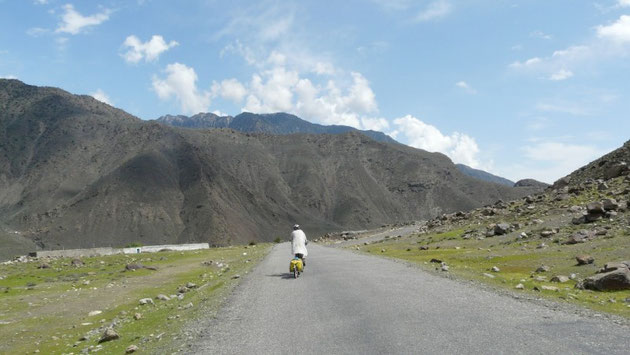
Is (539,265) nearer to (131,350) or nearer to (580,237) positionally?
(580,237)

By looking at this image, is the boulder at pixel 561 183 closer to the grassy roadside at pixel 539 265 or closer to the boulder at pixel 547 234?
the grassy roadside at pixel 539 265

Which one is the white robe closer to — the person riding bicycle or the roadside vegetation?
the person riding bicycle

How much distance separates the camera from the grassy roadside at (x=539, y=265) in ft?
54.0

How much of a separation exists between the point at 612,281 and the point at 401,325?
10.8 meters

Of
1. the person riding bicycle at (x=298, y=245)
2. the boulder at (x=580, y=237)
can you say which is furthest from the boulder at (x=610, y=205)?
the person riding bicycle at (x=298, y=245)

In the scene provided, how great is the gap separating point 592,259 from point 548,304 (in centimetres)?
1402

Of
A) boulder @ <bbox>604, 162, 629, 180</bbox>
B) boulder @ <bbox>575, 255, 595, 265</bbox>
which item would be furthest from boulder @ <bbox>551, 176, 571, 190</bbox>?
boulder @ <bbox>575, 255, 595, 265</bbox>

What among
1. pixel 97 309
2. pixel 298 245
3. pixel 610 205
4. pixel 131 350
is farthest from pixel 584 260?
pixel 97 309

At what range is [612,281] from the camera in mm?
17891

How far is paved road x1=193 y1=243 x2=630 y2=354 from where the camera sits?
9.93 meters

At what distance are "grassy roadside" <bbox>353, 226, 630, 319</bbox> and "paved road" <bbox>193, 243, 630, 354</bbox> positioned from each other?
2964 millimetres

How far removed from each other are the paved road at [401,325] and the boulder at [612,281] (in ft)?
16.6

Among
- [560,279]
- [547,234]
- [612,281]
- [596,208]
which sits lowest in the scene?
[560,279]

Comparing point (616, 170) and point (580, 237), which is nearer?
point (580, 237)
